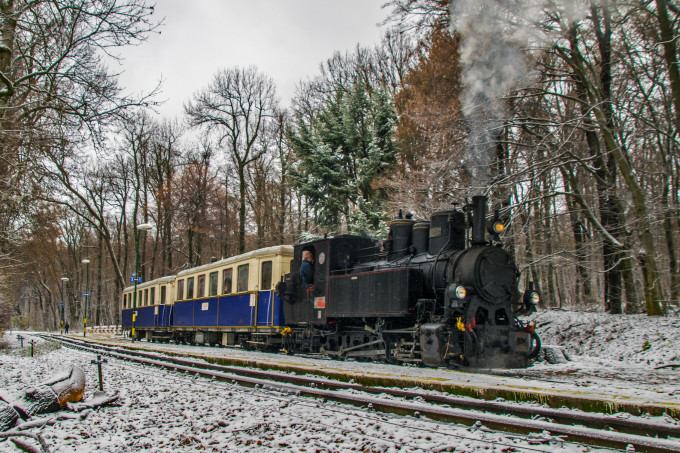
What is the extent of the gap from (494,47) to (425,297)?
679cm

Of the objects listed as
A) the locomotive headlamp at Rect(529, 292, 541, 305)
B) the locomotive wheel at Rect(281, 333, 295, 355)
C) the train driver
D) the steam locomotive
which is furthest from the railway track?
the locomotive wheel at Rect(281, 333, 295, 355)

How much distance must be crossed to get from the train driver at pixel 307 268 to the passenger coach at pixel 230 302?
1.10 m

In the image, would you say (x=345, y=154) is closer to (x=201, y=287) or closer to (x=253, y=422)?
(x=201, y=287)

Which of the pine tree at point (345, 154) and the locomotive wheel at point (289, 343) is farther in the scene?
the pine tree at point (345, 154)

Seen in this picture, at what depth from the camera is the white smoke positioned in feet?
42.3

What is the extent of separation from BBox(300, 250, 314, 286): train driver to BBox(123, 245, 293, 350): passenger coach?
110 centimetres

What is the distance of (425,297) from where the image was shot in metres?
10.2

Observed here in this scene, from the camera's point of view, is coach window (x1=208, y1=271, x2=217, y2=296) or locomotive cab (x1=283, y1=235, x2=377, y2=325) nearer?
locomotive cab (x1=283, y1=235, x2=377, y2=325)

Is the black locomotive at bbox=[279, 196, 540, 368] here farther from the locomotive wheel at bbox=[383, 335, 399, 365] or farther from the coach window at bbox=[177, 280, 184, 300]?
the coach window at bbox=[177, 280, 184, 300]

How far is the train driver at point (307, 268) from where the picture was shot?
12945mm

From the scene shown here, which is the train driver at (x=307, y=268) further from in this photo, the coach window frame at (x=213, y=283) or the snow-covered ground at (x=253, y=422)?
the coach window frame at (x=213, y=283)

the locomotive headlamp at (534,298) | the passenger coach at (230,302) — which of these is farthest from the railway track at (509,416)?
the passenger coach at (230,302)

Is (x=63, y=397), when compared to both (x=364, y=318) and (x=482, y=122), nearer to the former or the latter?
(x=364, y=318)

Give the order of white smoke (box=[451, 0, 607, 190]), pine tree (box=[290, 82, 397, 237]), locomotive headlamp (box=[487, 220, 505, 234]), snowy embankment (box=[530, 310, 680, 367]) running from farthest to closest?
pine tree (box=[290, 82, 397, 237]) < white smoke (box=[451, 0, 607, 190]) < snowy embankment (box=[530, 310, 680, 367]) < locomotive headlamp (box=[487, 220, 505, 234])
